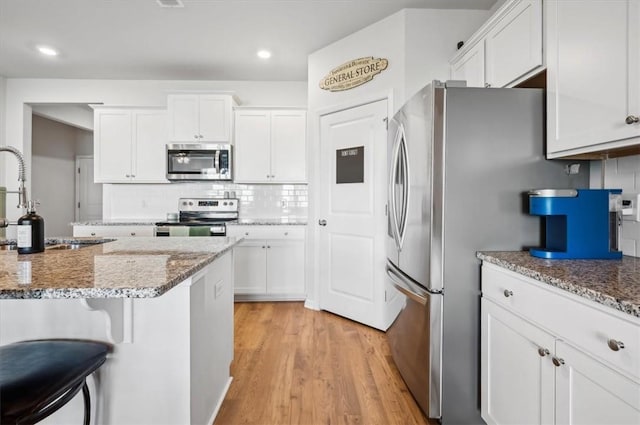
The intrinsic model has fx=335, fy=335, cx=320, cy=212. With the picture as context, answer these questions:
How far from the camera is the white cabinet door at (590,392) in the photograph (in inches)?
33.8

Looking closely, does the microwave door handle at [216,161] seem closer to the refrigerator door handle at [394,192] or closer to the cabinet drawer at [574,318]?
the refrigerator door handle at [394,192]

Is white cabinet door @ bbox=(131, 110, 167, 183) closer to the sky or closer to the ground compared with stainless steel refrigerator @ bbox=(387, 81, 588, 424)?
closer to the sky

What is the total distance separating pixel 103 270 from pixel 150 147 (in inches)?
138

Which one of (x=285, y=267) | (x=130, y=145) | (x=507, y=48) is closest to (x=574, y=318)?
(x=507, y=48)

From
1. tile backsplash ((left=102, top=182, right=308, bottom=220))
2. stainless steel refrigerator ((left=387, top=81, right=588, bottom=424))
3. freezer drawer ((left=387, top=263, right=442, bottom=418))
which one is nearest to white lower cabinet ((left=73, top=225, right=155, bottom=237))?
tile backsplash ((left=102, top=182, right=308, bottom=220))

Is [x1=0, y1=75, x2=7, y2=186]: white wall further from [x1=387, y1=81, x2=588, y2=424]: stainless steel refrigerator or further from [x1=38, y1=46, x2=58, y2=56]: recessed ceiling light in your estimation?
[x1=387, y1=81, x2=588, y2=424]: stainless steel refrigerator

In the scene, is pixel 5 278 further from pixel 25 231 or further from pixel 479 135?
pixel 479 135

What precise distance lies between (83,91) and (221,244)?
4.04 meters

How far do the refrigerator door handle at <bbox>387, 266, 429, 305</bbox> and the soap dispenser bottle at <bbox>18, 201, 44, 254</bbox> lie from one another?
1.83 metres

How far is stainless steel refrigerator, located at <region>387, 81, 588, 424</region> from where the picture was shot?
1631mm

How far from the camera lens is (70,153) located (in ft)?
20.9

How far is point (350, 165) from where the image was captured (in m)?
3.19

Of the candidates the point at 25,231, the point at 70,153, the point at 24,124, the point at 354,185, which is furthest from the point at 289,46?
the point at 70,153

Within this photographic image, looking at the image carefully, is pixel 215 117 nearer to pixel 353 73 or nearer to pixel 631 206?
pixel 353 73
